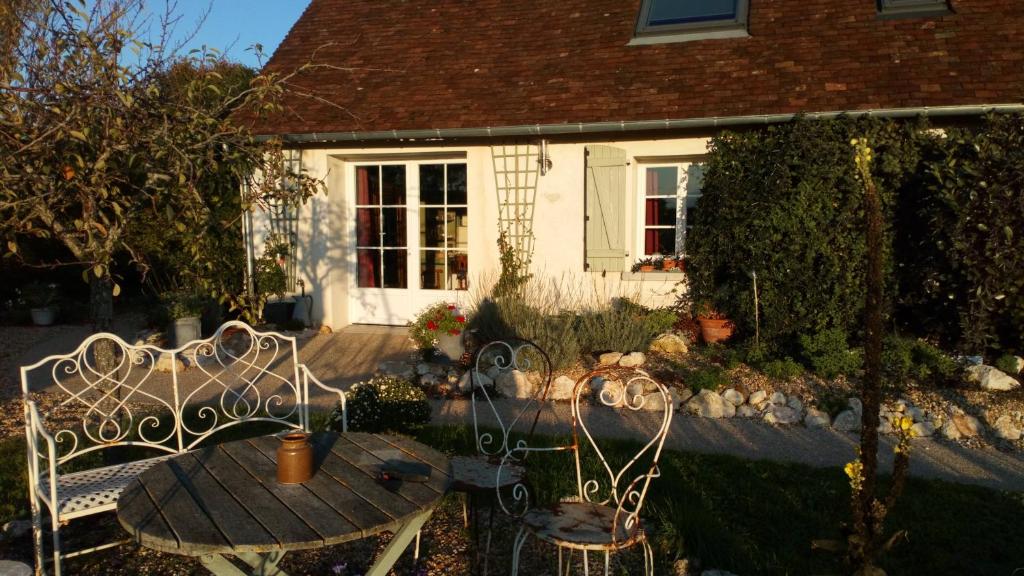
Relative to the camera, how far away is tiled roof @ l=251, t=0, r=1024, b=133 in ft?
22.1

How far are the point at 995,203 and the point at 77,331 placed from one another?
10137 millimetres

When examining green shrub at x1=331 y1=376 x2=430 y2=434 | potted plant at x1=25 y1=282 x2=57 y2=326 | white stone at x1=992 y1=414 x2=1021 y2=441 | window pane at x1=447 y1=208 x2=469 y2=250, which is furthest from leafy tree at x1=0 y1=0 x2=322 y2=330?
potted plant at x1=25 y1=282 x2=57 y2=326

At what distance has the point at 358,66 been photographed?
29.6 ft

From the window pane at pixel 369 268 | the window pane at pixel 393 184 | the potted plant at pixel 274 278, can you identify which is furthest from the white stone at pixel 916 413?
the potted plant at pixel 274 278

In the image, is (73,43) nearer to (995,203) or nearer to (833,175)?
(833,175)

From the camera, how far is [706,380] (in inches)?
216

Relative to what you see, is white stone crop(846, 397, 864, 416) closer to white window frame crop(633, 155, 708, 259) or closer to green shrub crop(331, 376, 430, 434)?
white window frame crop(633, 155, 708, 259)

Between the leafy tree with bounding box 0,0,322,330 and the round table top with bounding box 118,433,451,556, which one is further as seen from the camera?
the leafy tree with bounding box 0,0,322,330

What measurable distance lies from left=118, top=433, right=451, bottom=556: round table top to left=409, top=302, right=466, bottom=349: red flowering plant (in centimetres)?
368

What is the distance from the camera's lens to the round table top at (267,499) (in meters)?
2.09

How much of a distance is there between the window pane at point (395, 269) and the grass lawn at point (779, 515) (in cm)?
475

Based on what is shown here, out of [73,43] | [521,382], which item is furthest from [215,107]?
[521,382]

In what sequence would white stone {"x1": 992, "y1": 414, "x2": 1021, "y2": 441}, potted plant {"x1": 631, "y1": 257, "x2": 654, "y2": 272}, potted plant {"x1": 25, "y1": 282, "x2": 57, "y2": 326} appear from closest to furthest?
white stone {"x1": 992, "y1": 414, "x2": 1021, "y2": 441} < potted plant {"x1": 631, "y1": 257, "x2": 654, "y2": 272} < potted plant {"x1": 25, "y1": 282, "x2": 57, "y2": 326}

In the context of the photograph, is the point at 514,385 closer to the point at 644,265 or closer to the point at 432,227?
the point at 644,265
